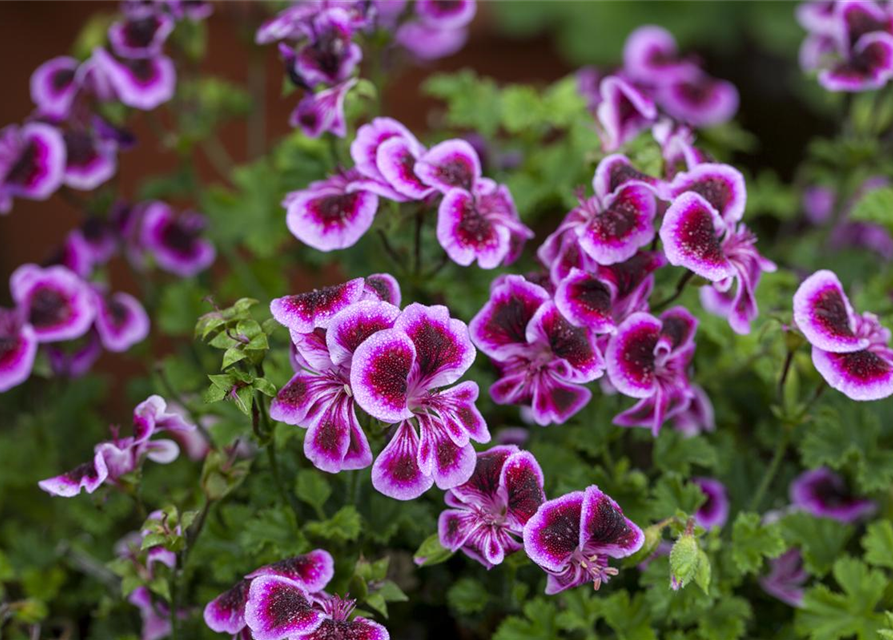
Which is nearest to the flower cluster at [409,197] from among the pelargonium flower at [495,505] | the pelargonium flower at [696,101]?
the pelargonium flower at [495,505]

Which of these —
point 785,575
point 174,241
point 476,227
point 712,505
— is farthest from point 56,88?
point 785,575

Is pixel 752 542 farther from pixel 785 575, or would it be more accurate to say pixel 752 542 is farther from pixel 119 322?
pixel 119 322

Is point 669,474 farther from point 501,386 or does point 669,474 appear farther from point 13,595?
point 13,595

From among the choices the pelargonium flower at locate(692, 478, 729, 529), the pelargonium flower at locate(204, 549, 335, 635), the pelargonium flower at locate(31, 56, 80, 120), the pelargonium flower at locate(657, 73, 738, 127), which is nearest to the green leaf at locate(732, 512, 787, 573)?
the pelargonium flower at locate(692, 478, 729, 529)

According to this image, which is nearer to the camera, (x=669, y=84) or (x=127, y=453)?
(x=127, y=453)

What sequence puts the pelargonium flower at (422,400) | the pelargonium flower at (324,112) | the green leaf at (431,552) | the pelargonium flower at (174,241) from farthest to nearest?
the pelargonium flower at (174,241) → the pelargonium flower at (324,112) → the green leaf at (431,552) → the pelargonium flower at (422,400)

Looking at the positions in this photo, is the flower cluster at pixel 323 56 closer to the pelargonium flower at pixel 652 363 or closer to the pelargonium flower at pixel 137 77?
the pelargonium flower at pixel 137 77

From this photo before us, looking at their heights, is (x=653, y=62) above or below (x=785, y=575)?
above

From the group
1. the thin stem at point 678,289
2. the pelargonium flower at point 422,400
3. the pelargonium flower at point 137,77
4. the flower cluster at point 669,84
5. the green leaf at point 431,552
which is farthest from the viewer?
the flower cluster at point 669,84
